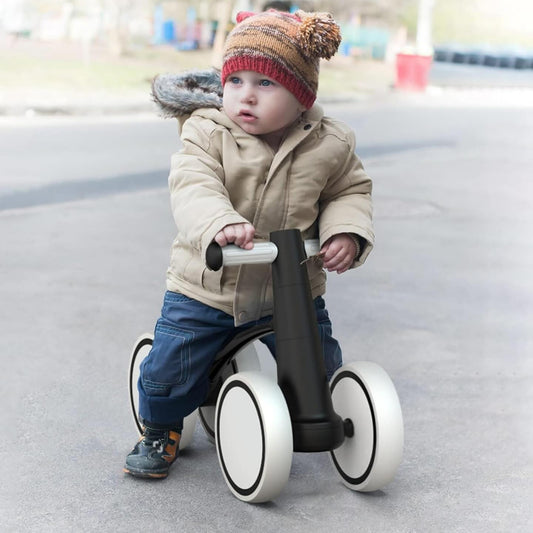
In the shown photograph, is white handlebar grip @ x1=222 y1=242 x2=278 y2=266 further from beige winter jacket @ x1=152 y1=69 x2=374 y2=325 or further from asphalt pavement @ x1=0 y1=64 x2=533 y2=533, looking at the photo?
asphalt pavement @ x1=0 y1=64 x2=533 y2=533

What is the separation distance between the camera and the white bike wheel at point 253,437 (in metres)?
3.06

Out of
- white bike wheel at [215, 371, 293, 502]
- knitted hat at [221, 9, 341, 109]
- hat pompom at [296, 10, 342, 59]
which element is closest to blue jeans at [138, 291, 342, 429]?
white bike wheel at [215, 371, 293, 502]

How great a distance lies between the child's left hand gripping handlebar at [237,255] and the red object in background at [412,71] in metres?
23.8

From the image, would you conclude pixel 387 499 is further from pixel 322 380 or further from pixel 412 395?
pixel 412 395

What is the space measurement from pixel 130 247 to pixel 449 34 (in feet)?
193

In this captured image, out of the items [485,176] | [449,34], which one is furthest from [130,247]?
[449,34]

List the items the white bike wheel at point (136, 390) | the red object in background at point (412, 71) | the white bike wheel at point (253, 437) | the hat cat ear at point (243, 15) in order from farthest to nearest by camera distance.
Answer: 1. the red object in background at point (412, 71)
2. the white bike wheel at point (136, 390)
3. the hat cat ear at point (243, 15)
4. the white bike wheel at point (253, 437)

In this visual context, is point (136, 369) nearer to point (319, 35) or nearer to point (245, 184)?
point (245, 184)

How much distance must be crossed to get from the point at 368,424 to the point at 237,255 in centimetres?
68

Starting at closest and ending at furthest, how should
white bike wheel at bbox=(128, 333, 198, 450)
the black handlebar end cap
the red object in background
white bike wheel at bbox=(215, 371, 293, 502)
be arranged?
the black handlebar end cap, white bike wheel at bbox=(215, 371, 293, 502), white bike wheel at bbox=(128, 333, 198, 450), the red object in background

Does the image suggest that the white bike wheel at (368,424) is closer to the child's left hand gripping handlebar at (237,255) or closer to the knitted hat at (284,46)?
the child's left hand gripping handlebar at (237,255)

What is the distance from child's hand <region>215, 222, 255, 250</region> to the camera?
2973mm

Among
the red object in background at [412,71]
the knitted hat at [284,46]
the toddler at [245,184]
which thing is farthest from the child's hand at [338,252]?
the red object in background at [412,71]

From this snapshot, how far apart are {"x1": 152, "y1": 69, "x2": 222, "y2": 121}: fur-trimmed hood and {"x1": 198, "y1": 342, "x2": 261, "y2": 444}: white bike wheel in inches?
32.7
